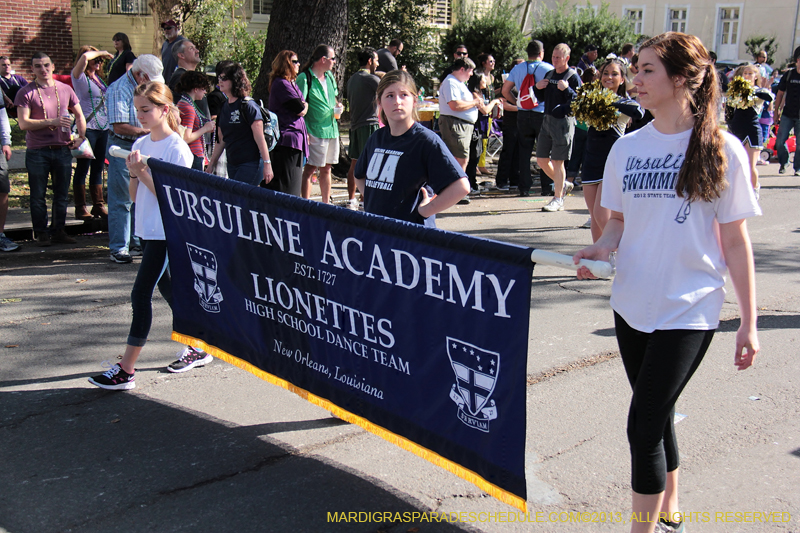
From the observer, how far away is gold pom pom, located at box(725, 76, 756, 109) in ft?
33.0

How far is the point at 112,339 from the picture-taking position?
5.60 meters

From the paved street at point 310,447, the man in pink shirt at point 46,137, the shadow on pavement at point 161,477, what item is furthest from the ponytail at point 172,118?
the man in pink shirt at point 46,137

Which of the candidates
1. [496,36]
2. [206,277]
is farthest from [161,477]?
[496,36]

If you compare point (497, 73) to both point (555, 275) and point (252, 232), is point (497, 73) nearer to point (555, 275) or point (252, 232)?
point (555, 275)

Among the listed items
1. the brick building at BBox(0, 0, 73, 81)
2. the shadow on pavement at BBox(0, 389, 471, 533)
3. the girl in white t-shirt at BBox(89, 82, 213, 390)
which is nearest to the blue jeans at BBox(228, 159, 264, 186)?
the girl in white t-shirt at BBox(89, 82, 213, 390)

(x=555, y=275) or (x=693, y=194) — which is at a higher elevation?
(x=693, y=194)

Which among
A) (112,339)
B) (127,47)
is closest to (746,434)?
(112,339)

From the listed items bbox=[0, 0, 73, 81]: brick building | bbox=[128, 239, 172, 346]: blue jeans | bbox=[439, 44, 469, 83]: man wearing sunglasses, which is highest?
bbox=[0, 0, 73, 81]: brick building

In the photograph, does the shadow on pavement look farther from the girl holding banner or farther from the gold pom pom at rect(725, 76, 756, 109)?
the gold pom pom at rect(725, 76, 756, 109)

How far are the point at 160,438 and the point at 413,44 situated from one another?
855 inches

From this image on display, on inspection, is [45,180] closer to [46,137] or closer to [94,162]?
[46,137]

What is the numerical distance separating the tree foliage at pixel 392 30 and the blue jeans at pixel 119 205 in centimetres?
1661

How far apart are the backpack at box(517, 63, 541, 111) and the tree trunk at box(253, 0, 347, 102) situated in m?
2.93

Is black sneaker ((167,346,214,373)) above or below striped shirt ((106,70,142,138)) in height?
below
